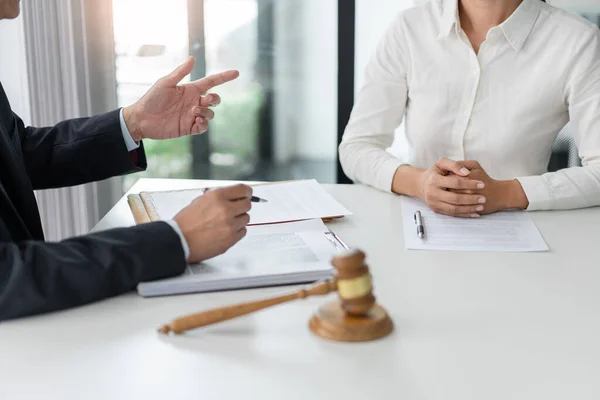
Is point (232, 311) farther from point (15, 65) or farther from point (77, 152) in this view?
point (15, 65)

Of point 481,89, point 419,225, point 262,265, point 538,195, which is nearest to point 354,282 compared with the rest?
point 262,265

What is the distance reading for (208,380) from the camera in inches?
32.9

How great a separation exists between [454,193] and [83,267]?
2.52 ft

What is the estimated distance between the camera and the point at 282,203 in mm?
1495

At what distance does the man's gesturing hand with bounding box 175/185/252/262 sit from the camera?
1111 millimetres

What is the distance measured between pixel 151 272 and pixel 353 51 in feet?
6.07

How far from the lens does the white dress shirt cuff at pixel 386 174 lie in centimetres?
169

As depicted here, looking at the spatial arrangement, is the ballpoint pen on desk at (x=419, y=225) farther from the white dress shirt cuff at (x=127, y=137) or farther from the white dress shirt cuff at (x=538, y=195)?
the white dress shirt cuff at (x=127, y=137)

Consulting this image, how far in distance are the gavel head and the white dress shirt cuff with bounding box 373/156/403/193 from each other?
31.0 inches

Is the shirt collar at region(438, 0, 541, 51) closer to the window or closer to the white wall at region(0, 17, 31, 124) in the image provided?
the window

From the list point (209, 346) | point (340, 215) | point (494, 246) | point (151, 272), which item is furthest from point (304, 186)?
point (209, 346)

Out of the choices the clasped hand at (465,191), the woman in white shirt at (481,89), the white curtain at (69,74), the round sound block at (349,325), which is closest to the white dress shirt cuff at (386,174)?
the woman in white shirt at (481,89)

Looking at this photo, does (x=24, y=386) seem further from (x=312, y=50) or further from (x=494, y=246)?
(x=312, y=50)

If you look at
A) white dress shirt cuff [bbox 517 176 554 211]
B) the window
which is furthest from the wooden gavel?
the window
